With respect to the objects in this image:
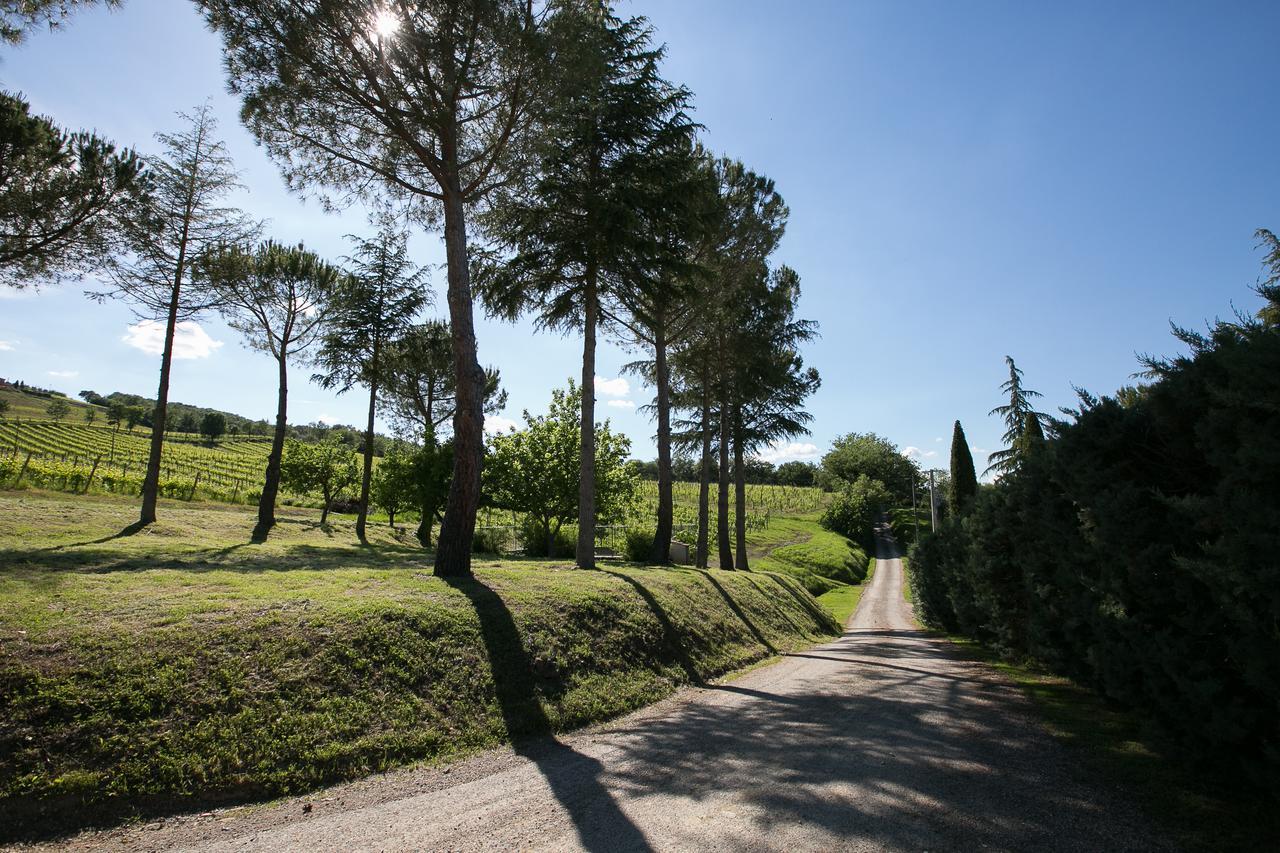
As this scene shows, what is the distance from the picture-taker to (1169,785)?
466cm

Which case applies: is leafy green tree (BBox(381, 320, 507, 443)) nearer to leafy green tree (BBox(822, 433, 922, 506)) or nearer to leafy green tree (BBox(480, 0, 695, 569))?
leafy green tree (BBox(480, 0, 695, 569))

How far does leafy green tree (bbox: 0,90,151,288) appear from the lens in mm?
12750

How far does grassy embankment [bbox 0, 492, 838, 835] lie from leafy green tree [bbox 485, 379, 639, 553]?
1131cm

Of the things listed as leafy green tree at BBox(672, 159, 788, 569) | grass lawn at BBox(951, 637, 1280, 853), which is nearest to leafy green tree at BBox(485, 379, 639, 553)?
leafy green tree at BBox(672, 159, 788, 569)

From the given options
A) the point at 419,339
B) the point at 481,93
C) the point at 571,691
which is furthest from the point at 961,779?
the point at 419,339

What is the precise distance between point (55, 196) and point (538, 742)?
17172mm

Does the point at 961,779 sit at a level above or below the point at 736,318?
below

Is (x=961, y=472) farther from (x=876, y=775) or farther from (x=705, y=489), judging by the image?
(x=876, y=775)

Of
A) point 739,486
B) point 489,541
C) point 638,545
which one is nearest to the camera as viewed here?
point 638,545

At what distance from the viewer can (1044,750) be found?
5691 mm

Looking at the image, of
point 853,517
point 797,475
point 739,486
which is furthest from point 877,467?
point 739,486

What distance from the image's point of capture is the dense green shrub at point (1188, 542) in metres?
3.58

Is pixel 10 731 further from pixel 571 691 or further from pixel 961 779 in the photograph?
pixel 961 779

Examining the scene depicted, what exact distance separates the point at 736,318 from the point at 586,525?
11.6 m
